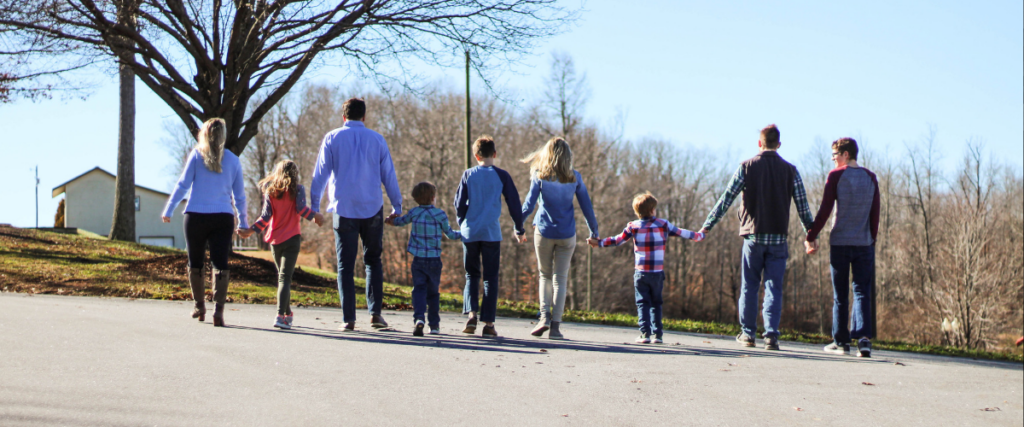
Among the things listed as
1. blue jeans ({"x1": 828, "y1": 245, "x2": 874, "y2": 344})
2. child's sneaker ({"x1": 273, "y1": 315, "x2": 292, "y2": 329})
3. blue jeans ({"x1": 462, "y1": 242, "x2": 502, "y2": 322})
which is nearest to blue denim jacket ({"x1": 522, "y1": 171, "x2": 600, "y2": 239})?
blue jeans ({"x1": 462, "y1": 242, "x2": 502, "y2": 322})

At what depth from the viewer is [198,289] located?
7.60 meters

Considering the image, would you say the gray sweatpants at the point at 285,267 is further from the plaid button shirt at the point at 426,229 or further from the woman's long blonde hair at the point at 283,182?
the plaid button shirt at the point at 426,229

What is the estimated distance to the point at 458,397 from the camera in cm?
466

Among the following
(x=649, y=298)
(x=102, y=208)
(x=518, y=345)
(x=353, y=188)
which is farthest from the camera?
(x=102, y=208)

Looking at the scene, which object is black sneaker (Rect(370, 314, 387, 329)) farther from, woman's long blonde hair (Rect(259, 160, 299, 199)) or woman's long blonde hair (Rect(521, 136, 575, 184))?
woman's long blonde hair (Rect(521, 136, 575, 184))

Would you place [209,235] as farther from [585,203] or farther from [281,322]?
[585,203]

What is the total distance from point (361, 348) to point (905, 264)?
4492 cm

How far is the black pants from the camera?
7.21 metres

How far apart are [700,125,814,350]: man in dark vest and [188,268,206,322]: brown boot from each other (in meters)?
5.02

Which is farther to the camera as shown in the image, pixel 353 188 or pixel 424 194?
pixel 424 194

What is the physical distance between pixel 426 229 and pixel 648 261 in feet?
7.44

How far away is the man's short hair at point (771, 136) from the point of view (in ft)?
24.7

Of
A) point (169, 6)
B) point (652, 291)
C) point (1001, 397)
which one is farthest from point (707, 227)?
point (169, 6)

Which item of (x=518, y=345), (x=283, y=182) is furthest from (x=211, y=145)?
(x=518, y=345)
